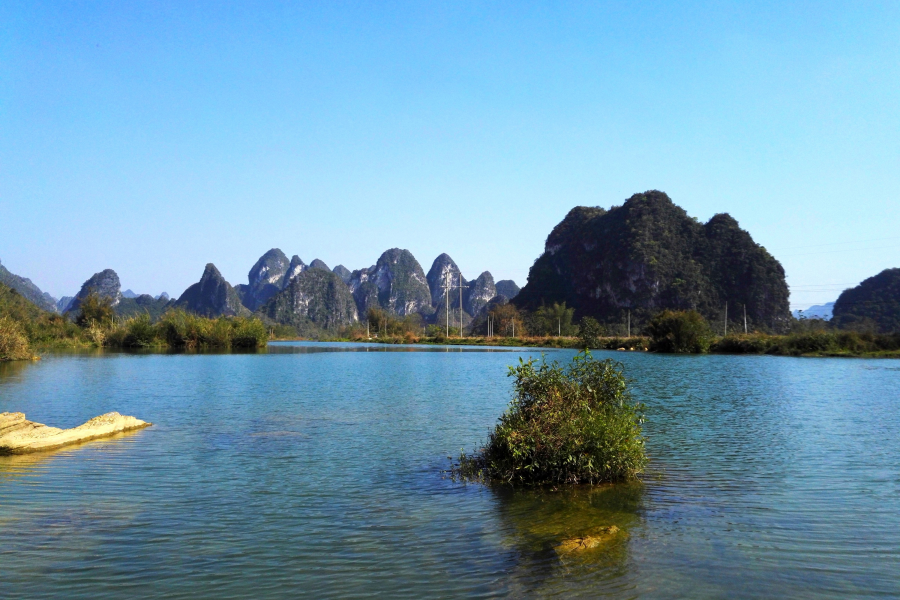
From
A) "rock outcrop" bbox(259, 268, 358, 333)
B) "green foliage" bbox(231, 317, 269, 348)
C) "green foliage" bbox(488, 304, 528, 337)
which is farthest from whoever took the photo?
"rock outcrop" bbox(259, 268, 358, 333)

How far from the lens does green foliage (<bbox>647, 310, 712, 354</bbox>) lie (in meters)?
51.0

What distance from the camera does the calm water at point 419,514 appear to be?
17.1 feet

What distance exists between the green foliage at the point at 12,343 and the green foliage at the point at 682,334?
45390 mm

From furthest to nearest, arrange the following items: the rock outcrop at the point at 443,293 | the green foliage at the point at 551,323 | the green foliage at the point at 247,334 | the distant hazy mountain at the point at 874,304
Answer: the rock outcrop at the point at 443,293 → the green foliage at the point at 551,323 → the distant hazy mountain at the point at 874,304 → the green foliage at the point at 247,334

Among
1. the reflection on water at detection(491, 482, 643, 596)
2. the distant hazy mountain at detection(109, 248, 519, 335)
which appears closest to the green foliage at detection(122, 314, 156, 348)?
the reflection on water at detection(491, 482, 643, 596)

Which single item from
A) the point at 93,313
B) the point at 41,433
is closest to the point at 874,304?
the point at 93,313

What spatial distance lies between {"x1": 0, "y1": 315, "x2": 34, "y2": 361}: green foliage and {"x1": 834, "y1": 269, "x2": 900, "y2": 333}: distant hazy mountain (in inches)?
2993

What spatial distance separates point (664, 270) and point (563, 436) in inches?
3909

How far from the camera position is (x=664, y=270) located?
3989 inches

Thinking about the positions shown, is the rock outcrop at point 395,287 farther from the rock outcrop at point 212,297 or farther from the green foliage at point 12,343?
the green foliage at point 12,343

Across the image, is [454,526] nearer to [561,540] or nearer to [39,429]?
[561,540]

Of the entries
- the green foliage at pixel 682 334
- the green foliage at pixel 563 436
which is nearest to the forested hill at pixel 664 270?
the green foliage at pixel 682 334

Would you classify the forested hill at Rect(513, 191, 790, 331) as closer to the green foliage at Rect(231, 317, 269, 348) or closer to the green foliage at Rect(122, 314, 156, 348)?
the green foliage at Rect(231, 317, 269, 348)

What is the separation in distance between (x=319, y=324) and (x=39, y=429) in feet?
450
